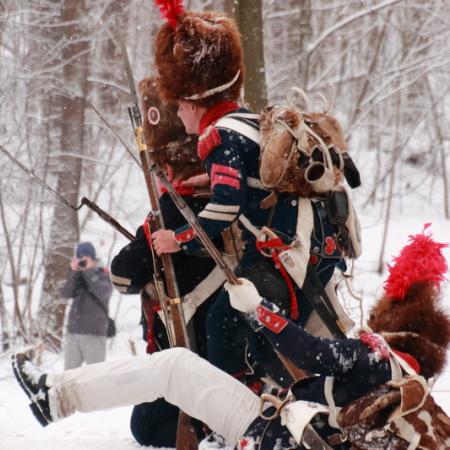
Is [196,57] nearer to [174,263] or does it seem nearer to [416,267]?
[174,263]

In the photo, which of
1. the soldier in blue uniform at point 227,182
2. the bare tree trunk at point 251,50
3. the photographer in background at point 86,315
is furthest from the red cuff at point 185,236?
the photographer in background at point 86,315

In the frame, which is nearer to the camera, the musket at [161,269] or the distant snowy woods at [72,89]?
the musket at [161,269]

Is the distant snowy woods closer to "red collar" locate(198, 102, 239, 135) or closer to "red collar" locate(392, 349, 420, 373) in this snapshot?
"red collar" locate(198, 102, 239, 135)

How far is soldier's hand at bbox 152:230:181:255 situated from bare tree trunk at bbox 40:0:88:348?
6.79 meters

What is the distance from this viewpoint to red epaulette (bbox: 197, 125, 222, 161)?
139 inches

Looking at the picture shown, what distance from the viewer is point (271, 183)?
352 cm

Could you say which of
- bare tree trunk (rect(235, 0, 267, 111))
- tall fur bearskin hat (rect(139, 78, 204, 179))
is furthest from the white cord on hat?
bare tree trunk (rect(235, 0, 267, 111))

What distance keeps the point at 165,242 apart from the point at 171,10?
1.10 meters

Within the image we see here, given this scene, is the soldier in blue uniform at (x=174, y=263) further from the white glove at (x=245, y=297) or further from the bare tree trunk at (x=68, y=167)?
the bare tree trunk at (x=68, y=167)

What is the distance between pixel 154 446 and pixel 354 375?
1.51 meters

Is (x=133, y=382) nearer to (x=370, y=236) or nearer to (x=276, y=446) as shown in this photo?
(x=276, y=446)

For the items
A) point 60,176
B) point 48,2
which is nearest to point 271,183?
point 60,176

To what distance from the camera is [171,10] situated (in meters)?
3.77

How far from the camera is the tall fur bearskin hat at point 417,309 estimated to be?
10.1 ft
